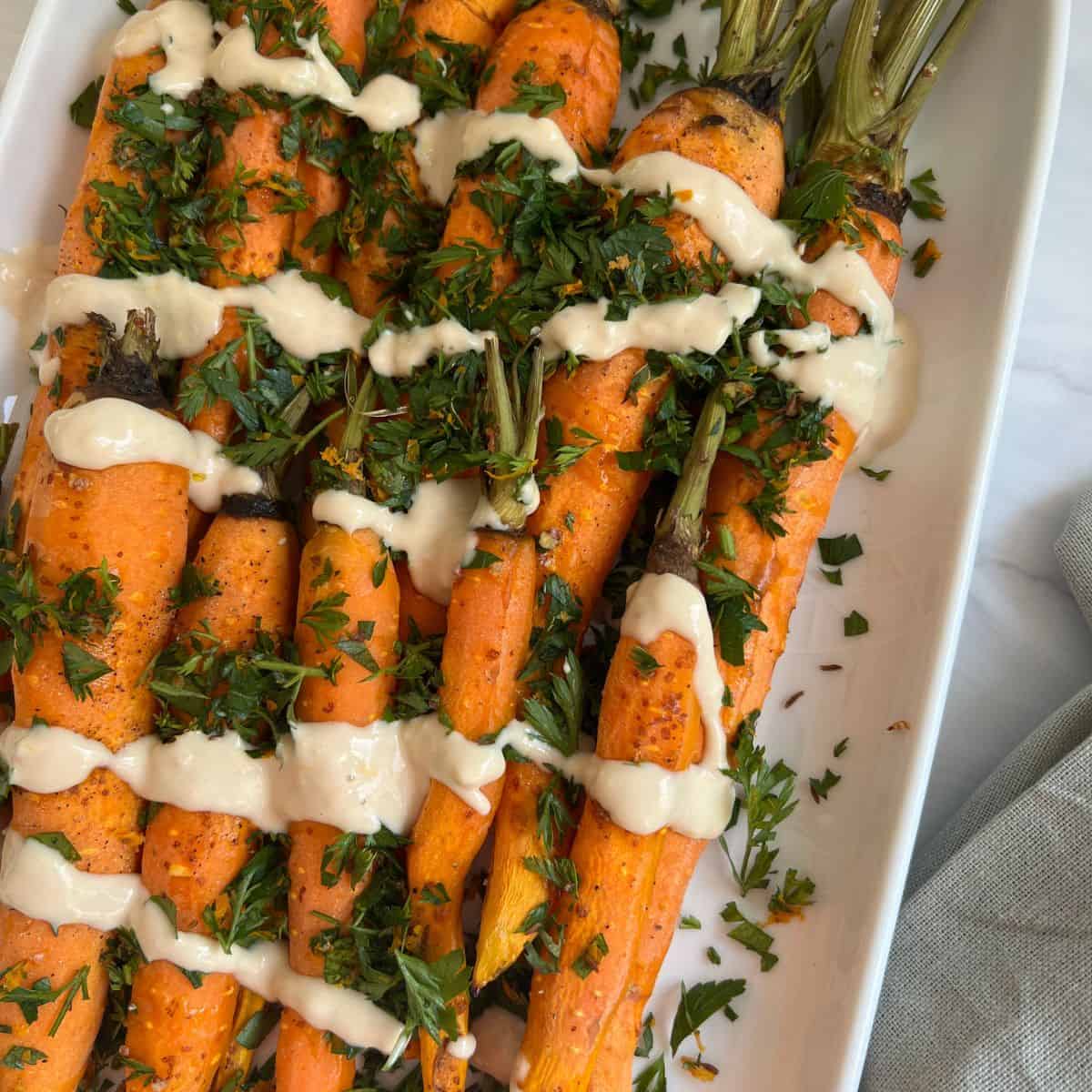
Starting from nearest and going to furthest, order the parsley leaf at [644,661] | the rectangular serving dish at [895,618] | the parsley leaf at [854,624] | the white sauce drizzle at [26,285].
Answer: the parsley leaf at [644,661]
the rectangular serving dish at [895,618]
the parsley leaf at [854,624]
the white sauce drizzle at [26,285]

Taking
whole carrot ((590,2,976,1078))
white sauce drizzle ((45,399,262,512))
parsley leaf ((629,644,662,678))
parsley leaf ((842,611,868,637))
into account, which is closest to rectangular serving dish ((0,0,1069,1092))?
parsley leaf ((842,611,868,637))

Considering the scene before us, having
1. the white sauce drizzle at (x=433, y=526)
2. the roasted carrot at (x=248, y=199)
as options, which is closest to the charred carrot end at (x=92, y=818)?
the roasted carrot at (x=248, y=199)

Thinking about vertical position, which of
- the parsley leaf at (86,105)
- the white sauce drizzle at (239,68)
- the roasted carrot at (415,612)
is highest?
the white sauce drizzle at (239,68)

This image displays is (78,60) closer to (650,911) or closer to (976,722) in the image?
(650,911)

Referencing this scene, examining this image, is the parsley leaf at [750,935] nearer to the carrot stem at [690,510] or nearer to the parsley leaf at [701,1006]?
the parsley leaf at [701,1006]

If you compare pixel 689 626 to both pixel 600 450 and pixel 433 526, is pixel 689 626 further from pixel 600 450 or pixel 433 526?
pixel 433 526
